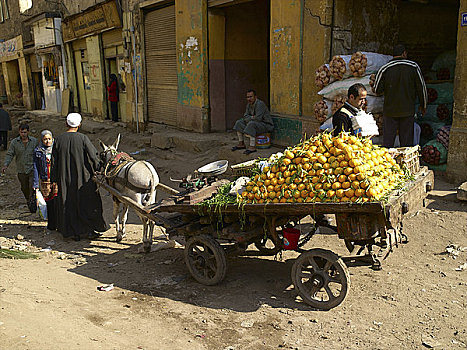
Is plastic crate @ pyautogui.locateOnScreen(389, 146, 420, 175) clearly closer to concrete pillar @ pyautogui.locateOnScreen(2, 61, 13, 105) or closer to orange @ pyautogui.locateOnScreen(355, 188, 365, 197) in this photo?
orange @ pyautogui.locateOnScreen(355, 188, 365, 197)

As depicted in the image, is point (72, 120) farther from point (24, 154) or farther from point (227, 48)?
point (227, 48)

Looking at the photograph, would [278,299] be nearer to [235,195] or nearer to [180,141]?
[235,195]

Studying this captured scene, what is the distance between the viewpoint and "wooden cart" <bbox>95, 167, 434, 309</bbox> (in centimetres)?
352

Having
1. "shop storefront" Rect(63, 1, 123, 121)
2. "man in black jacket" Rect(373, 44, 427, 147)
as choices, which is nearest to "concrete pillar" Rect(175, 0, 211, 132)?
"shop storefront" Rect(63, 1, 123, 121)

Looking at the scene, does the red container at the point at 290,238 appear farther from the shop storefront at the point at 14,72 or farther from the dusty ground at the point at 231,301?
the shop storefront at the point at 14,72

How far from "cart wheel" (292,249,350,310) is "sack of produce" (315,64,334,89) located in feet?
13.2

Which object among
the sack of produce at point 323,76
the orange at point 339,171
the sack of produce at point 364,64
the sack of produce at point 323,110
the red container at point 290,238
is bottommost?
the red container at point 290,238

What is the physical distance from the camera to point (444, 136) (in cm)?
655

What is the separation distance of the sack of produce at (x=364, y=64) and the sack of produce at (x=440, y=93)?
1376 millimetres

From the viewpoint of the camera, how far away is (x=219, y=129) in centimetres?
1152

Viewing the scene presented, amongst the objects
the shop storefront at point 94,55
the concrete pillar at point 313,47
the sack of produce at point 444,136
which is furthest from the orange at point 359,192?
the shop storefront at point 94,55

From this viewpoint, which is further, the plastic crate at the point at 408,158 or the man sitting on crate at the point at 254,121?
the man sitting on crate at the point at 254,121

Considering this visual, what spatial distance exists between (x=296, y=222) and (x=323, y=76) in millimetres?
3703

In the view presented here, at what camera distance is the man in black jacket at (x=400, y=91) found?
21.2ft
